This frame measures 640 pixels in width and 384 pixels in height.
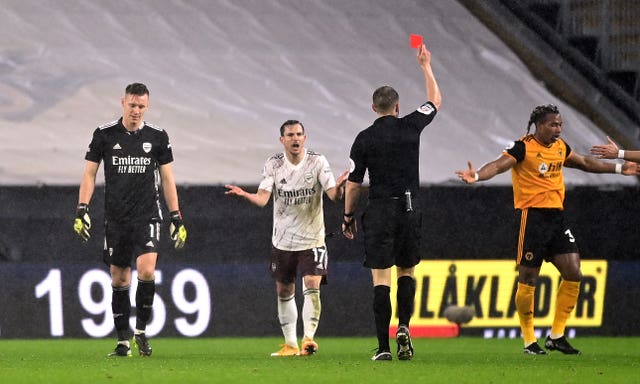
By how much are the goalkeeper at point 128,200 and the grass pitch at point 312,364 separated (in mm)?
423

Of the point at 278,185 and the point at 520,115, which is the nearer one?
the point at 278,185

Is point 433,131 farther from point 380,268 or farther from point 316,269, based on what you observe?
point 380,268

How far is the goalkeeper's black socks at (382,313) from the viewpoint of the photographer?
33.5 ft

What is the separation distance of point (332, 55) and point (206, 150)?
105 inches

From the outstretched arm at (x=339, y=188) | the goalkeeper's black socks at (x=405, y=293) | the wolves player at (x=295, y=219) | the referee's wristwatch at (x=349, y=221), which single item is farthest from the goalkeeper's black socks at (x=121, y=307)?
the goalkeeper's black socks at (x=405, y=293)

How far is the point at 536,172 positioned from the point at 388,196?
1.76 meters

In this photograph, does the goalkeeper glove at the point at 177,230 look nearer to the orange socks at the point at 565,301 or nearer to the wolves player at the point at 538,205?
the wolves player at the point at 538,205

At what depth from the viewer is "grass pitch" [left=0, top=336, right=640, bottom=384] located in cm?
873

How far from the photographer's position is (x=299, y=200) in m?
11.7

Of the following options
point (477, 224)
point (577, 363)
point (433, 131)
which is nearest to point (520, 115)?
point (433, 131)

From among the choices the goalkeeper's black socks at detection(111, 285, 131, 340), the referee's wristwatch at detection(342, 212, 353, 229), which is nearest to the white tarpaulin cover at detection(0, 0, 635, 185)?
the goalkeeper's black socks at detection(111, 285, 131, 340)

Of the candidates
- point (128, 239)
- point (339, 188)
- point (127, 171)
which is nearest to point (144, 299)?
point (128, 239)

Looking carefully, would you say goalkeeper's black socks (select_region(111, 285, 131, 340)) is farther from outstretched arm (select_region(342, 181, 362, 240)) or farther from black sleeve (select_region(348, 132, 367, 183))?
black sleeve (select_region(348, 132, 367, 183))

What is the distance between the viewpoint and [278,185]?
1174 cm
